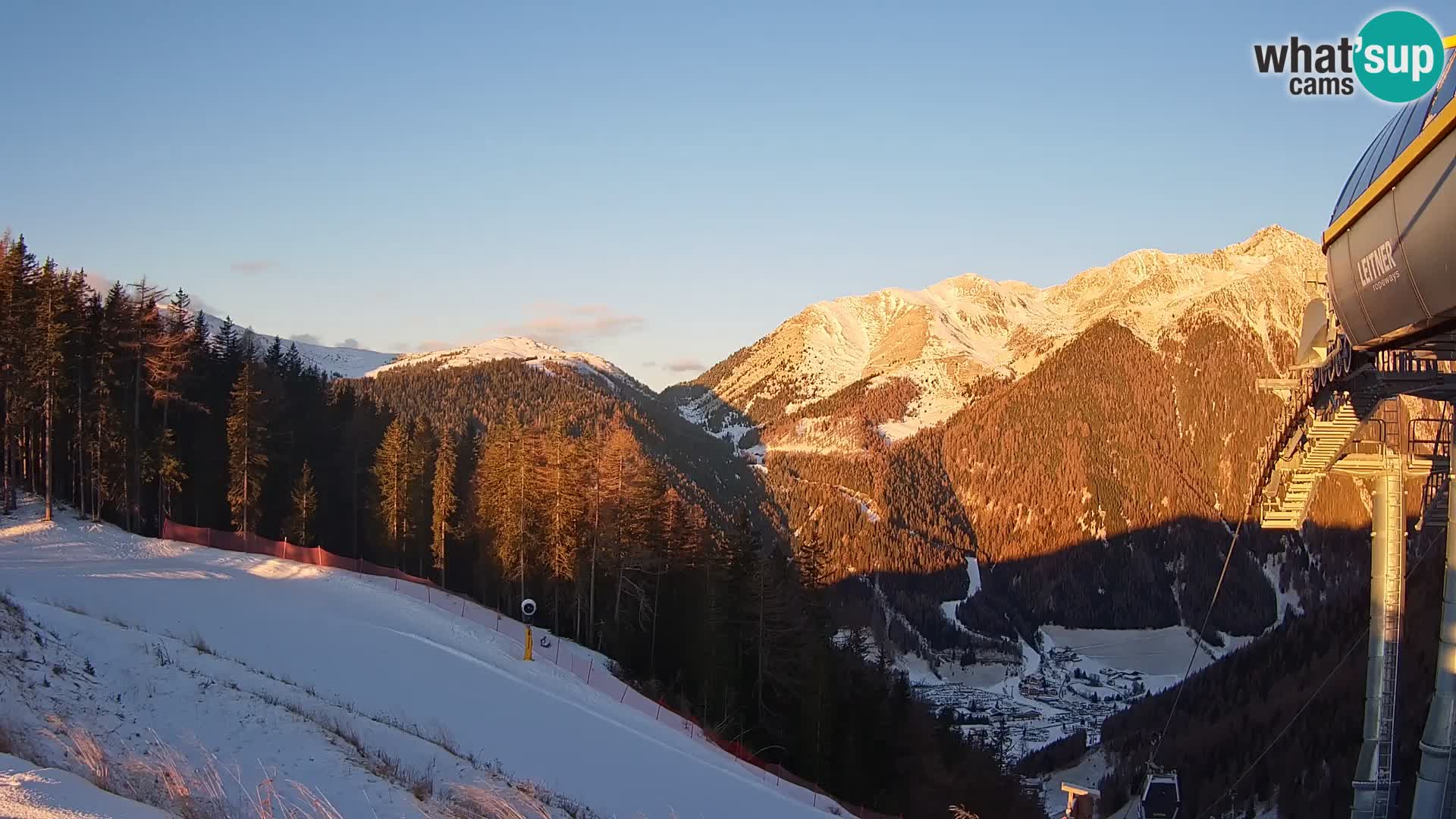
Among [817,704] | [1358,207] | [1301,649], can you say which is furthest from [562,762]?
[1301,649]

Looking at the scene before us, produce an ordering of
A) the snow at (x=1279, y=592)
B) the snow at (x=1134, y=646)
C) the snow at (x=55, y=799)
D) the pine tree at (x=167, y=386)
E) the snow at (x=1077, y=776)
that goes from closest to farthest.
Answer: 1. the snow at (x=55, y=799)
2. the pine tree at (x=167, y=386)
3. the snow at (x=1077, y=776)
4. the snow at (x=1134, y=646)
5. the snow at (x=1279, y=592)

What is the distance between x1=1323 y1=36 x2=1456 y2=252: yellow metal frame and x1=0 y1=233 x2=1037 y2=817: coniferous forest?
2901cm

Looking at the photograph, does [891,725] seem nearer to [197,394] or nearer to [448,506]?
[448,506]

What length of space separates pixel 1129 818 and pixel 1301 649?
2148 cm

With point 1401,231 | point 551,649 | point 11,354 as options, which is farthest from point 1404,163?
point 11,354

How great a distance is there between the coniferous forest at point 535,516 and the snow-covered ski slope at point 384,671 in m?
9.12

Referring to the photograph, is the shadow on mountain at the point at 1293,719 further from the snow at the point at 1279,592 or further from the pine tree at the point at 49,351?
the snow at the point at 1279,592

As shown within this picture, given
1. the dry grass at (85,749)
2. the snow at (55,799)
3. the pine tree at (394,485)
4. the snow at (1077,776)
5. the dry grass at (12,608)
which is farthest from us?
the snow at (1077,776)

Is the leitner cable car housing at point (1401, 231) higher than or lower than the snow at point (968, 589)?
higher

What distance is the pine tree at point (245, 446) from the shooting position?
44.5 meters

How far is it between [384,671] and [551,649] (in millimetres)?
13129

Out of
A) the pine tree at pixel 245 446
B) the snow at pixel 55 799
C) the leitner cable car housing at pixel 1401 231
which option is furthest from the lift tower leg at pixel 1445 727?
the pine tree at pixel 245 446

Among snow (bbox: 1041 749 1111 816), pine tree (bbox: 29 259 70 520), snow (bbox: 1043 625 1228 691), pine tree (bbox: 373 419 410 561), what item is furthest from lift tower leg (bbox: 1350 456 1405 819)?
snow (bbox: 1043 625 1228 691)

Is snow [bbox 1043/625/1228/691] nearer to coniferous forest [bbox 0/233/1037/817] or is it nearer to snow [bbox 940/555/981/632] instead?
snow [bbox 940/555/981/632]
